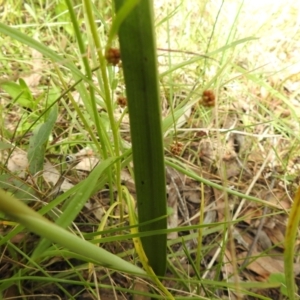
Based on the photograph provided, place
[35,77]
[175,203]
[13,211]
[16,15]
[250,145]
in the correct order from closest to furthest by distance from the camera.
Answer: [13,211]
[175,203]
[250,145]
[35,77]
[16,15]

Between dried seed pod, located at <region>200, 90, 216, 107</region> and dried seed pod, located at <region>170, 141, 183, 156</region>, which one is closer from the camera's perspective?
dried seed pod, located at <region>200, 90, 216, 107</region>

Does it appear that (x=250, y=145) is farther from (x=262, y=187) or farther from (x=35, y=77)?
(x=35, y=77)

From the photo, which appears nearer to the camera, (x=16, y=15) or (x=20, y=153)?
(x=20, y=153)

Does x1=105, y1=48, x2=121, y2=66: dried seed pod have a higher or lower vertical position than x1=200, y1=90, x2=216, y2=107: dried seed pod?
higher

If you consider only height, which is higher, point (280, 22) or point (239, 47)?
point (280, 22)

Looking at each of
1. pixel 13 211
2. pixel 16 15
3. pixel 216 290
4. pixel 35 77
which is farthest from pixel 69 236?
pixel 16 15

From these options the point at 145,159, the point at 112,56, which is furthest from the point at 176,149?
the point at 112,56

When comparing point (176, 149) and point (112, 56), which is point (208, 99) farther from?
point (176, 149)

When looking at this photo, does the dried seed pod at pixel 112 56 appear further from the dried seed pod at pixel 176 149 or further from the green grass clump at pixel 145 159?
the dried seed pod at pixel 176 149

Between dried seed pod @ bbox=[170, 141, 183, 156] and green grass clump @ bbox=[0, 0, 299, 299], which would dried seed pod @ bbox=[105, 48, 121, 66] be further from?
dried seed pod @ bbox=[170, 141, 183, 156]

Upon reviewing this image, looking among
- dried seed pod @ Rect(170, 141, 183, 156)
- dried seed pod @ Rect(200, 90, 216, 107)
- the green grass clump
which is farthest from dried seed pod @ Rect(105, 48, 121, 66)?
dried seed pod @ Rect(170, 141, 183, 156)

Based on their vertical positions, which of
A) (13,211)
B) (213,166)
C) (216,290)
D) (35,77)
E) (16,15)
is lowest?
(216,290)
